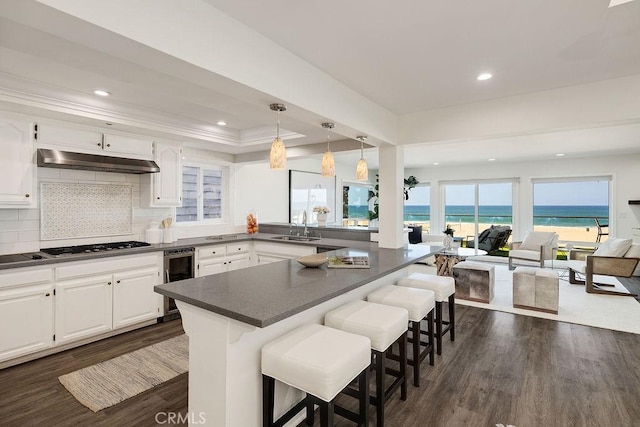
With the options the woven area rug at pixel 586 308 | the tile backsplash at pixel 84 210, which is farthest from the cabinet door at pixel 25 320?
the woven area rug at pixel 586 308

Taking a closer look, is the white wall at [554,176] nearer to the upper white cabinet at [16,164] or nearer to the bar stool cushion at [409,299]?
the bar stool cushion at [409,299]

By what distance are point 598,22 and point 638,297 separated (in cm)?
502

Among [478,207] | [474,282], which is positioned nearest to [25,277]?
[474,282]

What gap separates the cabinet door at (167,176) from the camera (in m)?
4.00

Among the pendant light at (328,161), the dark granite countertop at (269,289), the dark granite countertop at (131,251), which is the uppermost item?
the pendant light at (328,161)

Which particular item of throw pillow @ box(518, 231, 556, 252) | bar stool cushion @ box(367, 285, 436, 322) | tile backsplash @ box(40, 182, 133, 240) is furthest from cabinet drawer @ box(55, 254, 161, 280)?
throw pillow @ box(518, 231, 556, 252)

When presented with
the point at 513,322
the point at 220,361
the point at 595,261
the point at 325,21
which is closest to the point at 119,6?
the point at 325,21

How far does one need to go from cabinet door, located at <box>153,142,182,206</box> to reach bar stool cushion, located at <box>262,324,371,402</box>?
305cm

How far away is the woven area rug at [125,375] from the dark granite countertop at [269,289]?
1.08 meters

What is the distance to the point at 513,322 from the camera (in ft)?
12.6

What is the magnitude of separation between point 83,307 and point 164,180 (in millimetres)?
1675

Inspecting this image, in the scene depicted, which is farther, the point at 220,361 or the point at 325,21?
the point at 325,21

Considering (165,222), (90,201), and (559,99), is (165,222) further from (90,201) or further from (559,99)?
(559,99)

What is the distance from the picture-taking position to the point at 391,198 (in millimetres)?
3750
